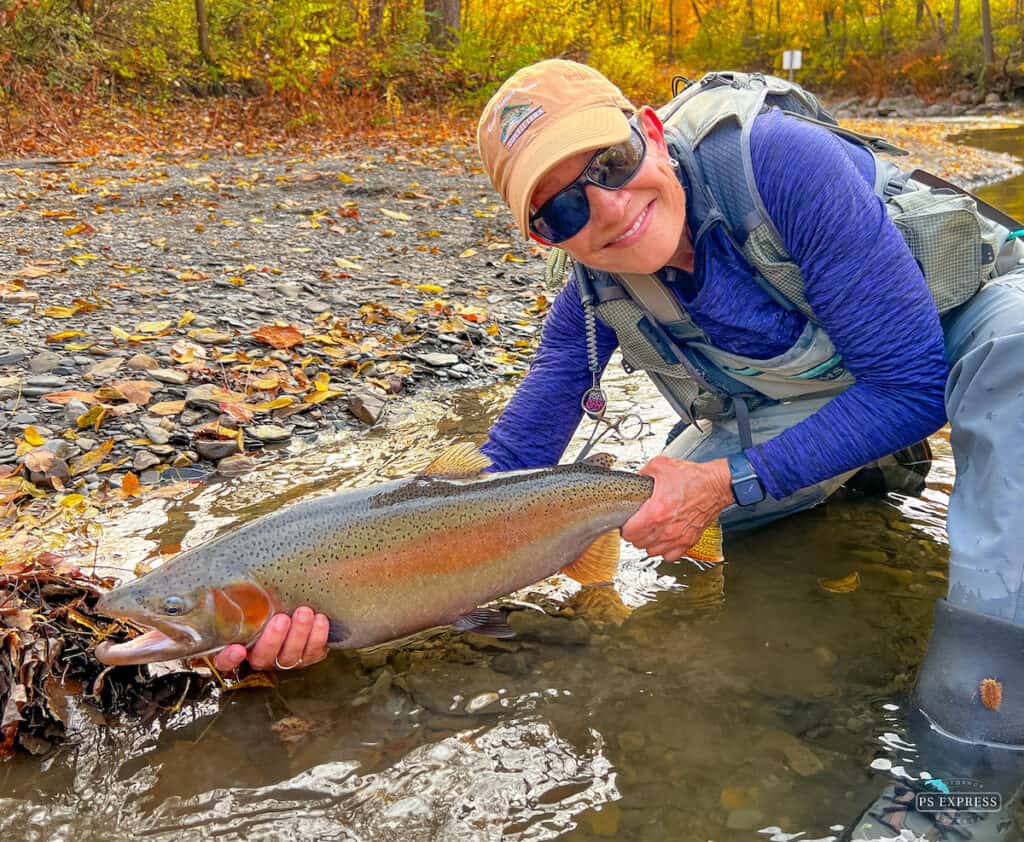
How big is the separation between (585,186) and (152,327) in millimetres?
3748

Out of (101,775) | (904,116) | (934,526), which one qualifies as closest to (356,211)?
(934,526)

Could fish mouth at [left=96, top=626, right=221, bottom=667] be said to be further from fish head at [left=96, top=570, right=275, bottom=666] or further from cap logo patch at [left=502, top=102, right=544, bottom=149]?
cap logo patch at [left=502, top=102, right=544, bottom=149]

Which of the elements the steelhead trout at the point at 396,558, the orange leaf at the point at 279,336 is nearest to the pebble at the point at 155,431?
the orange leaf at the point at 279,336

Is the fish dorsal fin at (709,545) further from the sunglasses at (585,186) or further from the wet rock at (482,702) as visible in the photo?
the sunglasses at (585,186)

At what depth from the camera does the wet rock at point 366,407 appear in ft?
16.0

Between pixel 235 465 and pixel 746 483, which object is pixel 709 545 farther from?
Answer: pixel 235 465

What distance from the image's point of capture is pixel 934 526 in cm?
370

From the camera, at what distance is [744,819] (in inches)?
89.9

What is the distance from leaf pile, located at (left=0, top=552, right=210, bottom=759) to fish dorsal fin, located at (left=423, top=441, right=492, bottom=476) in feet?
2.92

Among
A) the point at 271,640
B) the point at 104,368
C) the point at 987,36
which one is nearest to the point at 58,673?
the point at 271,640

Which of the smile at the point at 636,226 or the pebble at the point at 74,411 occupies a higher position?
the smile at the point at 636,226

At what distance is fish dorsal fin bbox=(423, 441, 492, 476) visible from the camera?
112 inches

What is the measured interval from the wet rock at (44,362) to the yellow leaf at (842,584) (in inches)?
150

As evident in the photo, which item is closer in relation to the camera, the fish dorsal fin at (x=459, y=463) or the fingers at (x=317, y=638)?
the fingers at (x=317, y=638)
